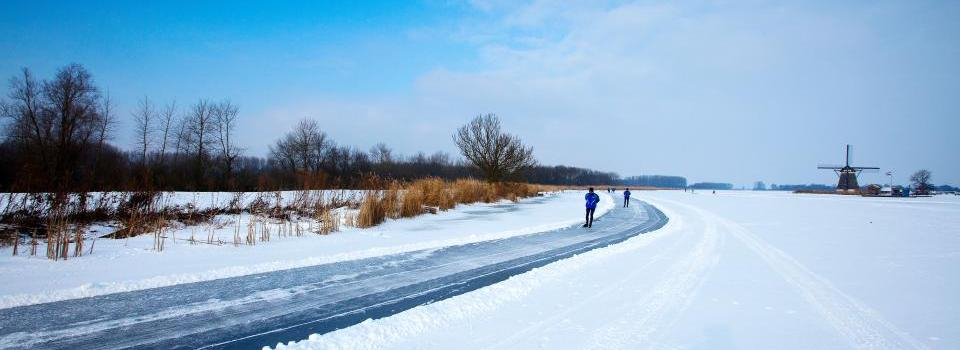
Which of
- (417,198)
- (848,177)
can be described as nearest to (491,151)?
(417,198)

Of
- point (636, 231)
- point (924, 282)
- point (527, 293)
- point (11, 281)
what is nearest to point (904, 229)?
point (636, 231)

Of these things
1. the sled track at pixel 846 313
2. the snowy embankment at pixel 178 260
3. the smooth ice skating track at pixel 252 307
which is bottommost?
the snowy embankment at pixel 178 260

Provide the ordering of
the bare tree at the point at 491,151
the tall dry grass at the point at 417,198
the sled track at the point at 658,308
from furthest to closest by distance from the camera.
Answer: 1. the bare tree at the point at 491,151
2. the tall dry grass at the point at 417,198
3. the sled track at the point at 658,308

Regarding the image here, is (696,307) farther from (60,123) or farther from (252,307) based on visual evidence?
(60,123)

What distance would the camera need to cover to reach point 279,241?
10406mm

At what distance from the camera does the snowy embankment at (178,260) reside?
18.5ft

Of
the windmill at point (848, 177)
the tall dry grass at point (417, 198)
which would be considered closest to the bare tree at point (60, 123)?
the tall dry grass at point (417, 198)

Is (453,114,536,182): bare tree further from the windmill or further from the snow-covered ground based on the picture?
the windmill

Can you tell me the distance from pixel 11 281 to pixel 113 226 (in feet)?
28.0

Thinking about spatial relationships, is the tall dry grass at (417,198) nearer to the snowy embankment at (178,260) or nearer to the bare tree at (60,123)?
the snowy embankment at (178,260)

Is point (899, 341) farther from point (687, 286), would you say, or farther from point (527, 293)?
point (527, 293)

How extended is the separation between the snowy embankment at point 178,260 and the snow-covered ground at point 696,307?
12.0 ft

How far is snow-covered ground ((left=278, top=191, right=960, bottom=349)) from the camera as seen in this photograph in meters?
4.10

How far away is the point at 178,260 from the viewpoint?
768 cm
